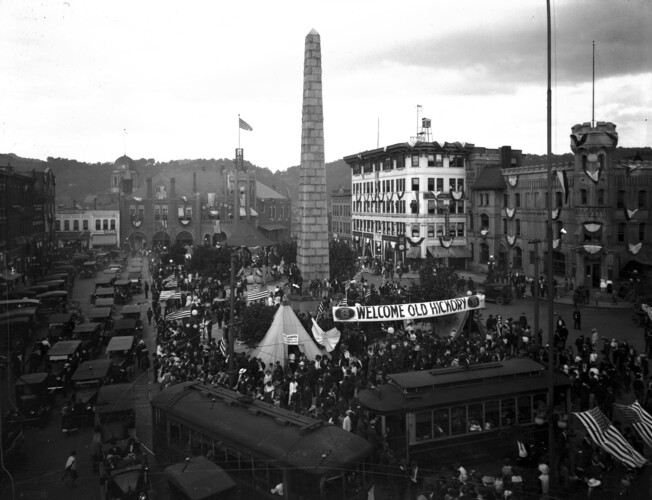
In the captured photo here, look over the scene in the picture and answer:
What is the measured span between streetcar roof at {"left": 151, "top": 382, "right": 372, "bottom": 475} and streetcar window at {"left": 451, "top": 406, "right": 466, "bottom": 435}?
335cm

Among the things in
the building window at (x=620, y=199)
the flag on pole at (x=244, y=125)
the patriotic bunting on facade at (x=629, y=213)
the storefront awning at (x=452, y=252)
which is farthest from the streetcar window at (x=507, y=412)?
the storefront awning at (x=452, y=252)

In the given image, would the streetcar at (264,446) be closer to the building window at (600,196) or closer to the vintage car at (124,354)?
the vintage car at (124,354)

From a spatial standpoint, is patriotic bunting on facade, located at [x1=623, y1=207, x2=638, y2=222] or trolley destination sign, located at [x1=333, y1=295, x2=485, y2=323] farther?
patriotic bunting on facade, located at [x1=623, y1=207, x2=638, y2=222]

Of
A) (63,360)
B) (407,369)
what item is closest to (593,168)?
(407,369)

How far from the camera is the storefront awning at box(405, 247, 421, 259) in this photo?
5950 centimetres

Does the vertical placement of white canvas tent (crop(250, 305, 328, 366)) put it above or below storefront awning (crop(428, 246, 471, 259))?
below

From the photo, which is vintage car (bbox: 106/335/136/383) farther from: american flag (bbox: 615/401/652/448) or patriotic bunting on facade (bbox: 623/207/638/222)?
patriotic bunting on facade (bbox: 623/207/638/222)

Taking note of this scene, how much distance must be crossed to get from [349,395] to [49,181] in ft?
223

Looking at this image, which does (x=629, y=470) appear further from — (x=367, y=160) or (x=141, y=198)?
(x=141, y=198)

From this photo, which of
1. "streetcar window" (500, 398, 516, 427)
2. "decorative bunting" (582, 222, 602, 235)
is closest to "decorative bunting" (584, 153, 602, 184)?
"decorative bunting" (582, 222, 602, 235)

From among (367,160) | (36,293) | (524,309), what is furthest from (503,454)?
(367,160)

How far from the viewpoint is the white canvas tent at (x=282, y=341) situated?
23.6 metres

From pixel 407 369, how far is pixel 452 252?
127 feet

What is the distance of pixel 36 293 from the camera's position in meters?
38.1
